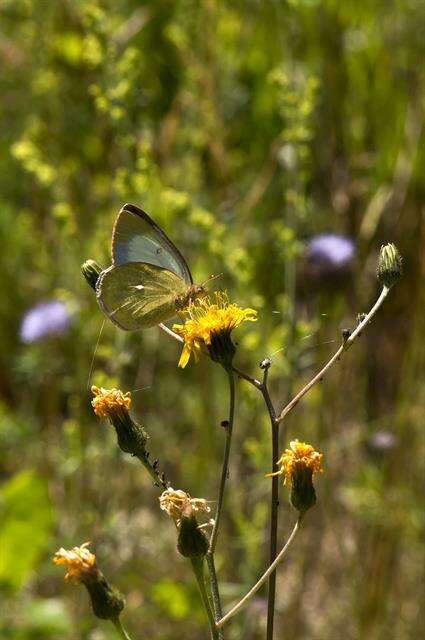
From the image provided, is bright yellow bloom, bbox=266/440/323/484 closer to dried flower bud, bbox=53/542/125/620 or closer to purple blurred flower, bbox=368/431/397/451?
dried flower bud, bbox=53/542/125/620

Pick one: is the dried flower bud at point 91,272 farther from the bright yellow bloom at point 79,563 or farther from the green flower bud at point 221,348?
the bright yellow bloom at point 79,563

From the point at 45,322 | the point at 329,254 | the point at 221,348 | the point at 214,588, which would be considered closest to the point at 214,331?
the point at 221,348

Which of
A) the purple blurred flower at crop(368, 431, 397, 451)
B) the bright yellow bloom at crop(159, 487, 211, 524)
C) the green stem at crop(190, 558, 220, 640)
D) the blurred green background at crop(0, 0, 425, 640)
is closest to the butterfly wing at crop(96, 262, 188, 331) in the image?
the bright yellow bloom at crop(159, 487, 211, 524)

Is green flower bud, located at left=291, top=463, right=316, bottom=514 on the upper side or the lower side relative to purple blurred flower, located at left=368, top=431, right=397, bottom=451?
lower

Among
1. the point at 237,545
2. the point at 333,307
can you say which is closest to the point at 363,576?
the point at 237,545

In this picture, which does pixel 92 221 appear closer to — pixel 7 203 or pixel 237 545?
pixel 7 203

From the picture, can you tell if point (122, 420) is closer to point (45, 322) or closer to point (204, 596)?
point (204, 596)
